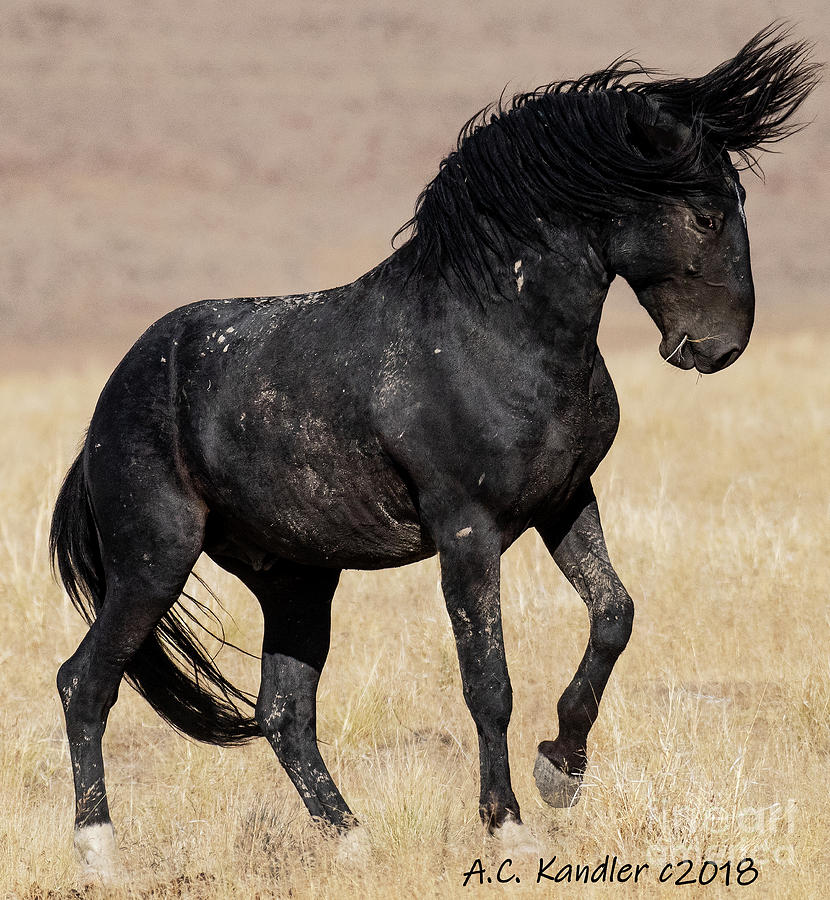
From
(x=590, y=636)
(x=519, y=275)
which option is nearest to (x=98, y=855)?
(x=590, y=636)

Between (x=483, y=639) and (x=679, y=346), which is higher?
(x=679, y=346)

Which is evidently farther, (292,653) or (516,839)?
(292,653)

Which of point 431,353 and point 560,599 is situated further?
point 560,599

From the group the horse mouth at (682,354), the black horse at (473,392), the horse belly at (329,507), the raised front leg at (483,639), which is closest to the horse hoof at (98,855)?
the black horse at (473,392)

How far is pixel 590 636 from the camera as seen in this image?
14.7ft

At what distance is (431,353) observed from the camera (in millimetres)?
4297

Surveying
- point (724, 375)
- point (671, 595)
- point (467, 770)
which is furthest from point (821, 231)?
point (467, 770)

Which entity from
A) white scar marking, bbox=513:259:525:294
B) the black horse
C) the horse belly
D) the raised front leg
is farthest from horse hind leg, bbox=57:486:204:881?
white scar marking, bbox=513:259:525:294

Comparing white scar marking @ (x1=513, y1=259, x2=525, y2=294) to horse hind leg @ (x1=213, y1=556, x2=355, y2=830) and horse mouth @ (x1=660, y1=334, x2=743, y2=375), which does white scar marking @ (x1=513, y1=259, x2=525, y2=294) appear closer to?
horse mouth @ (x1=660, y1=334, x2=743, y2=375)

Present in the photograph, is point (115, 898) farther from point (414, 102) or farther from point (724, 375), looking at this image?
point (414, 102)

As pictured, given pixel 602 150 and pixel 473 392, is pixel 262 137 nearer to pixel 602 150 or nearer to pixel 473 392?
pixel 602 150

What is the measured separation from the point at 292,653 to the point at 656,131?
2408 millimetres

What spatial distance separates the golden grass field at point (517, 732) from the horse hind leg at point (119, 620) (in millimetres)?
272

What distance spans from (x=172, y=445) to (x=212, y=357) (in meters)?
0.36
